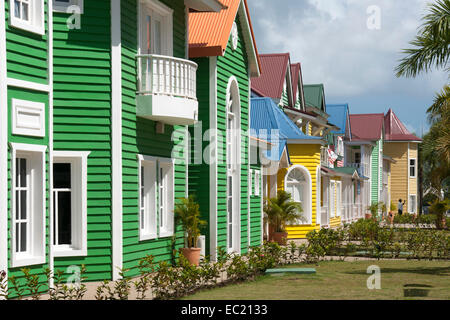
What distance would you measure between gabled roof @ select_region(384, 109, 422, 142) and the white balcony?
48758mm

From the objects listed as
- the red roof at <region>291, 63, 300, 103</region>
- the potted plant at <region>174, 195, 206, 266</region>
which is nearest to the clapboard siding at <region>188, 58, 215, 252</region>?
the potted plant at <region>174, 195, 206, 266</region>

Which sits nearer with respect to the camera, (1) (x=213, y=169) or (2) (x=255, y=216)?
(1) (x=213, y=169)

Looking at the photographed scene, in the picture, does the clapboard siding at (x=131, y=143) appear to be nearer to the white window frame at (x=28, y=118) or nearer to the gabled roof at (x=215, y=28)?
the white window frame at (x=28, y=118)

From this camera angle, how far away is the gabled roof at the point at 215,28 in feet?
62.0

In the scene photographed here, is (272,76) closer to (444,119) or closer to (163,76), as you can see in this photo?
(444,119)

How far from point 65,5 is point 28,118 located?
3.19 metres

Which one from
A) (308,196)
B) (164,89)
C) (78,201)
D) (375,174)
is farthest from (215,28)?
(375,174)

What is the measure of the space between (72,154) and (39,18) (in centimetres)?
297

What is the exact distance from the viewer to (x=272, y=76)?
108 feet

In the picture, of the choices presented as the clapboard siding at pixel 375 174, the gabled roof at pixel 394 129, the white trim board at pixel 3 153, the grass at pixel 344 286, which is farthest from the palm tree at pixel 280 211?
the gabled roof at pixel 394 129

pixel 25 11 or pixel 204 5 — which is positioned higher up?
pixel 204 5

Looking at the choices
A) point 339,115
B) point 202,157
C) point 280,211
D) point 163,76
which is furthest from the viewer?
point 339,115

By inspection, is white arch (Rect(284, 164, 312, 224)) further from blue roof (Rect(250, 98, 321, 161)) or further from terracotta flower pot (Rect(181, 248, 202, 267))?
terracotta flower pot (Rect(181, 248, 202, 267))
